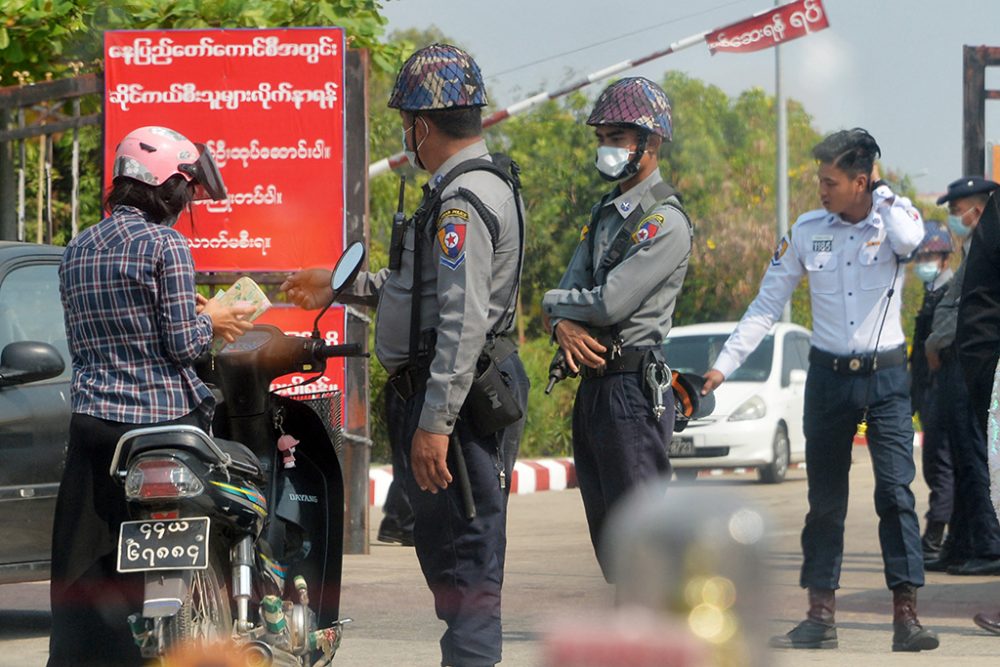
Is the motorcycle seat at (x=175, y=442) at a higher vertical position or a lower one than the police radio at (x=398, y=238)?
lower

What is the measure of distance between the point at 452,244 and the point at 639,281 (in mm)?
988

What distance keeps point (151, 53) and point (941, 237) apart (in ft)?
17.3

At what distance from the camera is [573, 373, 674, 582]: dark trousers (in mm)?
4955

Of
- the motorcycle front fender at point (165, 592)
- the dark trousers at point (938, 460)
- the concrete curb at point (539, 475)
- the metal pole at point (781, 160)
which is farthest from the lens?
the metal pole at point (781, 160)

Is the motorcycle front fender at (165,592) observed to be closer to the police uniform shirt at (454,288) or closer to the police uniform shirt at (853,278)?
the police uniform shirt at (454,288)

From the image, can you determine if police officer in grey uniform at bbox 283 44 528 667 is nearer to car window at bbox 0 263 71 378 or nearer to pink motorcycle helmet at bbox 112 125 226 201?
pink motorcycle helmet at bbox 112 125 226 201

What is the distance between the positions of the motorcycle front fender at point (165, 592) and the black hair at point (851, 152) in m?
3.35

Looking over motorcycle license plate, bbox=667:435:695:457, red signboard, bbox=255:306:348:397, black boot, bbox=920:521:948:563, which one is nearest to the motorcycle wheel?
motorcycle license plate, bbox=667:435:695:457

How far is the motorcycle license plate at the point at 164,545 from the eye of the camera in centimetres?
407

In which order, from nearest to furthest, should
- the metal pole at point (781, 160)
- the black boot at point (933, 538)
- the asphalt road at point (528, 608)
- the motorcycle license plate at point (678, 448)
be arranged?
the motorcycle license plate at point (678, 448) < the asphalt road at point (528, 608) < the black boot at point (933, 538) < the metal pole at point (781, 160)

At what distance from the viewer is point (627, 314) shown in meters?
5.03

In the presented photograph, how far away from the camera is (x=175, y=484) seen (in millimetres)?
4070

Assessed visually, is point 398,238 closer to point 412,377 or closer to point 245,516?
point 412,377

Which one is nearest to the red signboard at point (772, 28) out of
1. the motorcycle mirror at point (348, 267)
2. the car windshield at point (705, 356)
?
the car windshield at point (705, 356)
